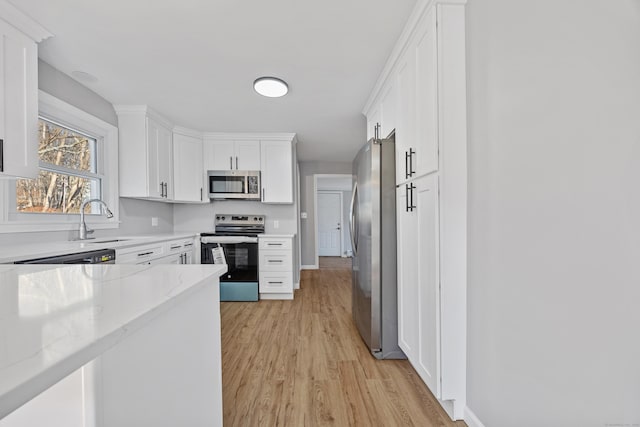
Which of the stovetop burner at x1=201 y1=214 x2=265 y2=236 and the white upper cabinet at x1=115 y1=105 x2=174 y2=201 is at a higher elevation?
the white upper cabinet at x1=115 y1=105 x2=174 y2=201

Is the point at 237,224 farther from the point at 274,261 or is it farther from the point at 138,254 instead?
the point at 138,254

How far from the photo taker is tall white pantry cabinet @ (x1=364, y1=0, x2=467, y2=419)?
1323mm

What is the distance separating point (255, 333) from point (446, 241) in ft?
6.27

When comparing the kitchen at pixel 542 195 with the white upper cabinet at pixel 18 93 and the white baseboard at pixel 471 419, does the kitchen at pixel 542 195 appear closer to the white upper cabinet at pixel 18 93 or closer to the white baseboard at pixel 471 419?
the white baseboard at pixel 471 419

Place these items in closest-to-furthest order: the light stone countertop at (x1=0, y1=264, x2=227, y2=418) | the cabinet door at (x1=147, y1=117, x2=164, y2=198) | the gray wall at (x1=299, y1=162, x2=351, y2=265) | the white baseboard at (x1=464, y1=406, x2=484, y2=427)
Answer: the light stone countertop at (x1=0, y1=264, x2=227, y2=418) → the white baseboard at (x1=464, y1=406, x2=484, y2=427) → the cabinet door at (x1=147, y1=117, x2=164, y2=198) → the gray wall at (x1=299, y1=162, x2=351, y2=265)

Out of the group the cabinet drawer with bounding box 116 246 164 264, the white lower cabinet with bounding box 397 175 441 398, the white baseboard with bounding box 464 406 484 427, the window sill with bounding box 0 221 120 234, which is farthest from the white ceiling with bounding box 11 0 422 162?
the white baseboard with bounding box 464 406 484 427

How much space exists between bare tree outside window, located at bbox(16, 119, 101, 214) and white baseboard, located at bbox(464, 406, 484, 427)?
123 inches

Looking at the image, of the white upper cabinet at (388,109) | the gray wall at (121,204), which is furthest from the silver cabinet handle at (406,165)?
the gray wall at (121,204)

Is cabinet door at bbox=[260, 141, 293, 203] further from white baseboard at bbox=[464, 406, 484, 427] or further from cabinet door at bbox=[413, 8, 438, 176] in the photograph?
white baseboard at bbox=[464, 406, 484, 427]

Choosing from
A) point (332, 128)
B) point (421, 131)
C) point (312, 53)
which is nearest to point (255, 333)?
point (421, 131)

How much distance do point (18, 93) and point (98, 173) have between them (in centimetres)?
117

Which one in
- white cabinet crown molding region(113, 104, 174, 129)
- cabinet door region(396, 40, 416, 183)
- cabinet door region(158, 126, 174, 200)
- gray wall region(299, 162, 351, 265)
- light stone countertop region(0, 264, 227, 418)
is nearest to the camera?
light stone countertop region(0, 264, 227, 418)

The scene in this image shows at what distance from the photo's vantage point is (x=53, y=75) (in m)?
2.05

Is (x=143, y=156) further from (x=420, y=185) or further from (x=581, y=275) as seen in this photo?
(x=581, y=275)
